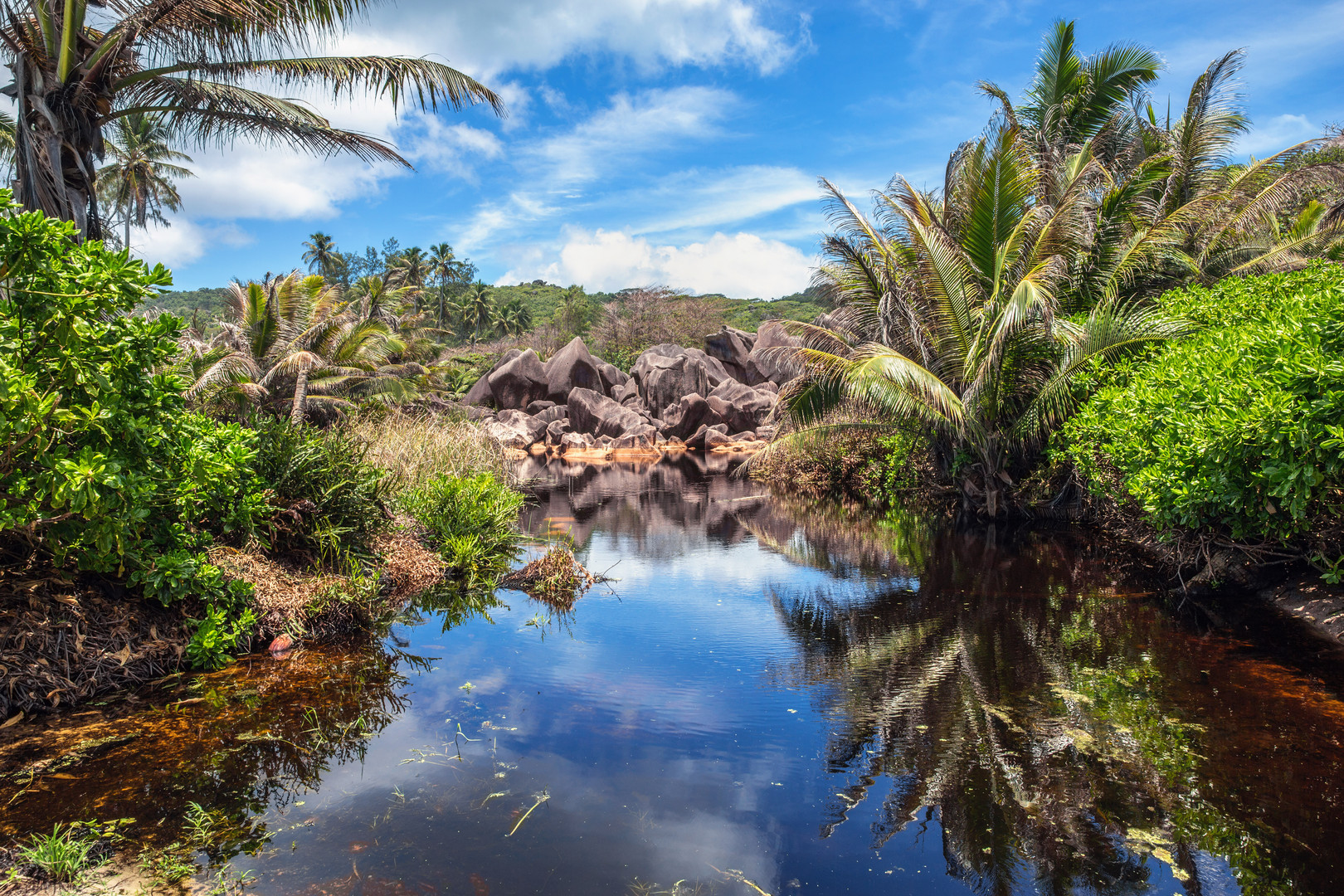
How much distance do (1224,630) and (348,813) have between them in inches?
280

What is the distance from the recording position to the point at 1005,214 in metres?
12.2

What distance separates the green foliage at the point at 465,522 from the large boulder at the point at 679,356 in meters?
26.4

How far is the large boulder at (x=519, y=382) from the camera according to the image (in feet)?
121

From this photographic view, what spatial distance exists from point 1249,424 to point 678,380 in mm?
31131

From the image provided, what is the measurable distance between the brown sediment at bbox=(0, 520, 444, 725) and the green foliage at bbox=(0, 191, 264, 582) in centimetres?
32

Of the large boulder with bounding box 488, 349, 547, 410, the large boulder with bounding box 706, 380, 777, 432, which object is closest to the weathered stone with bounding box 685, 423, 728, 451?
the large boulder with bounding box 706, 380, 777, 432

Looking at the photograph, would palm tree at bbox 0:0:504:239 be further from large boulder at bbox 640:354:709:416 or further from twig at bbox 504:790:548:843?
large boulder at bbox 640:354:709:416

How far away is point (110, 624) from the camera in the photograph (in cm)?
545

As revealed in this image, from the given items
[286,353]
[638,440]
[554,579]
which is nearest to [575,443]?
[638,440]

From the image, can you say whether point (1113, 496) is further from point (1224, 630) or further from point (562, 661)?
point (562, 661)

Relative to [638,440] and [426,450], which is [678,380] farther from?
[426,450]

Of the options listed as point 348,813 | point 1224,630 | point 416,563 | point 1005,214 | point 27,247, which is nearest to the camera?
point 348,813

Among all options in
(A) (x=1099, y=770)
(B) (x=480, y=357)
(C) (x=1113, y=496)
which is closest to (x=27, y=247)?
(A) (x=1099, y=770)

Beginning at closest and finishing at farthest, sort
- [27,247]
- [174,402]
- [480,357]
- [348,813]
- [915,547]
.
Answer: [348,813]
[27,247]
[174,402]
[915,547]
[480,357]
